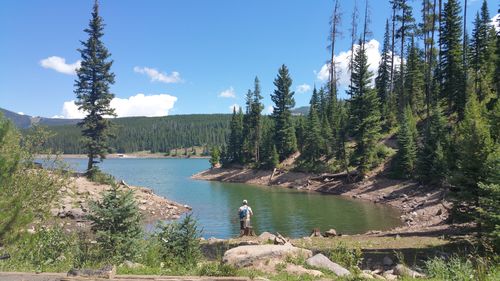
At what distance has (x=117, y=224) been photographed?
39.3 feet

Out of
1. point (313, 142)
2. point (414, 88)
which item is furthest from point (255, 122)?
point (414, 88)

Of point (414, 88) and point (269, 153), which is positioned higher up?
point (414, 88)

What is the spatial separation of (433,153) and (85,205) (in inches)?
1251

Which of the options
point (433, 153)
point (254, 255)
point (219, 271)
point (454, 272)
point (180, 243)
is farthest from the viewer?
point (433, 153)

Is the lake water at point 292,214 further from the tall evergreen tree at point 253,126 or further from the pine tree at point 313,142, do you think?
the tall evergreen tree at point 253,126

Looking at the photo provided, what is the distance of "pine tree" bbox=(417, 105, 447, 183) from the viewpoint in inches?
1480

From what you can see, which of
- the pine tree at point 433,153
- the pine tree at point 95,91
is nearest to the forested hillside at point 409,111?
the pine tree at point 433,153

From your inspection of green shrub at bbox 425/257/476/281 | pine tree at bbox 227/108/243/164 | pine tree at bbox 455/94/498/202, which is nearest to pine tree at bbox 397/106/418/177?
pine tree at bbox 455/94/498/202

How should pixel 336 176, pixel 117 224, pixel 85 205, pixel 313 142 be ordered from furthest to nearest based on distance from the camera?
pixel 313 142
pixel 336 176
pixel 85 205
pixel 117 224

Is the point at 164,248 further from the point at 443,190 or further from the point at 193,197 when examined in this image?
the point at 193,197

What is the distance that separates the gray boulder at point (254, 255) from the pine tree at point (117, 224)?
9.49ft

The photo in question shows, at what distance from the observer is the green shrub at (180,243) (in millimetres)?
11305

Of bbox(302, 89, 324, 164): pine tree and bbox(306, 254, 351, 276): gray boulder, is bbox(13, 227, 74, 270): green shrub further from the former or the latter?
bbox(302, 89, 324, 164): pine tree

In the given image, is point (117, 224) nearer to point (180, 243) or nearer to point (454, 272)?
point (180, 243)
